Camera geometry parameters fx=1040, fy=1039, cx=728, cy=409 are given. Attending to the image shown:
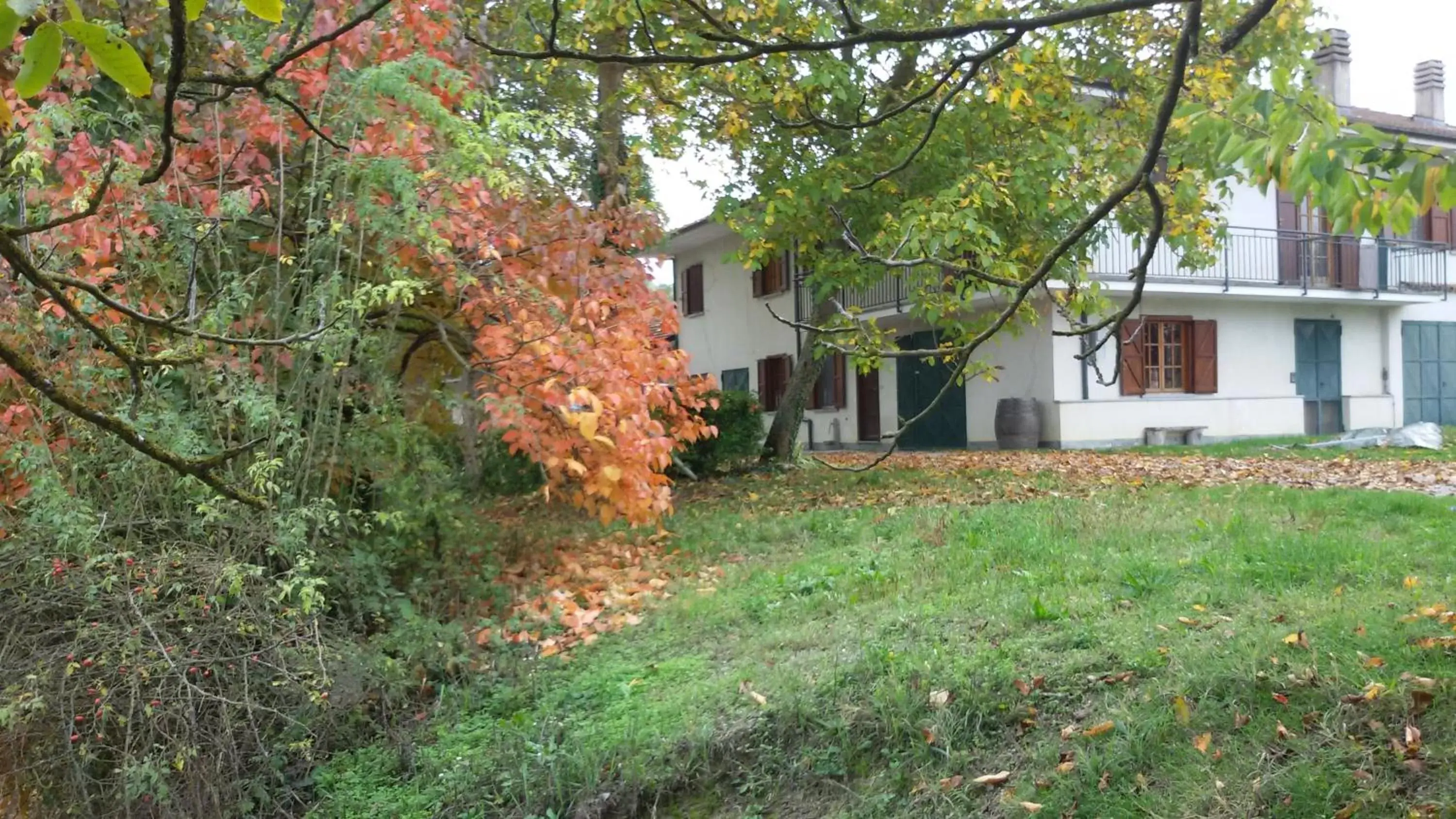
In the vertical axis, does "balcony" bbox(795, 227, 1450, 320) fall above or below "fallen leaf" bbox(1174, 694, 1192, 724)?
above

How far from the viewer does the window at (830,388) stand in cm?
2203

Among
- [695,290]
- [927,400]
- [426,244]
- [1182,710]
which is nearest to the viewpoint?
[1182,710]

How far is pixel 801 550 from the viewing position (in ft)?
26.5

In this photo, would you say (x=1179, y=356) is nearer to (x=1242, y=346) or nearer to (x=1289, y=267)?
(x=1242, y=346)

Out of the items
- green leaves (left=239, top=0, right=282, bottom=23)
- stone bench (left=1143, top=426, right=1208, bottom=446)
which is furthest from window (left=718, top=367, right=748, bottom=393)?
green leaves (left=239, top=0, right=282, bottom=23)

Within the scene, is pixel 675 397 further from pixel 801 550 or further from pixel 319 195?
pixel 319 195

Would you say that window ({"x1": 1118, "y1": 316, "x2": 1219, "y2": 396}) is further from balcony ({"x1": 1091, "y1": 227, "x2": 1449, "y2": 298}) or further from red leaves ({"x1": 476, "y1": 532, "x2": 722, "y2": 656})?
red leaves ({"x1": 476, "y1": 532, "x2": 722, "y2": 656})

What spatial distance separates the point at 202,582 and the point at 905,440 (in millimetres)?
16941

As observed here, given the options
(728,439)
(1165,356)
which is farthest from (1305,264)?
(728,439)

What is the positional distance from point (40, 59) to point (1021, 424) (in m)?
16.2

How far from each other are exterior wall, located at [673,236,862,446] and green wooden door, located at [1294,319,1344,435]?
766 centimetres

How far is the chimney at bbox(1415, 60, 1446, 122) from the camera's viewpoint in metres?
23.3

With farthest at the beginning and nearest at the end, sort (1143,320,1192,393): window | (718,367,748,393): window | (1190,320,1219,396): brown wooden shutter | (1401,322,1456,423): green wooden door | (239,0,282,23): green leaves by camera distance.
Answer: (718,367,748,393): window
(1401,322,1456,423): green wooden door
(1190,320,1219,396): brown wooden shutter
(1143,320,1192,393): window
(239,0,282,23): green leaves

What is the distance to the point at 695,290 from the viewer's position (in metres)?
27.0
